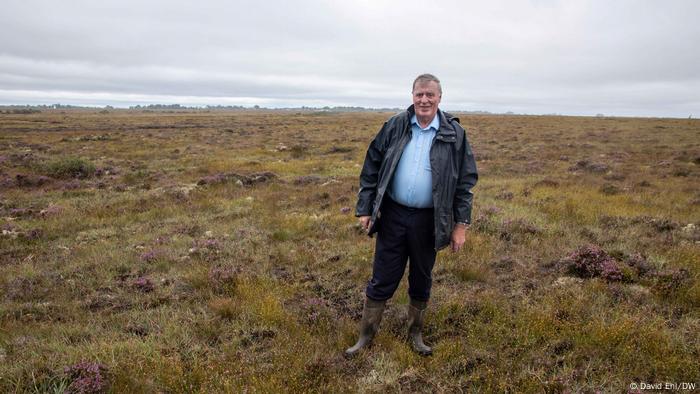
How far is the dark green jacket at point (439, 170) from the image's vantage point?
3.94 meters

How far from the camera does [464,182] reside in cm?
416

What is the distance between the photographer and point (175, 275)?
6684 mm

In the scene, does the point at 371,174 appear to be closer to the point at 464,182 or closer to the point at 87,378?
the point at 464,182

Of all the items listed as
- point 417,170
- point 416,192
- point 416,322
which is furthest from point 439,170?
point 416,322

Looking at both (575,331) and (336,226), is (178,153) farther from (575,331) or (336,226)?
(575,331)

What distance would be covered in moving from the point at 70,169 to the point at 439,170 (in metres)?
17.8

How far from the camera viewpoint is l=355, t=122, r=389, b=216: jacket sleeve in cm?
427

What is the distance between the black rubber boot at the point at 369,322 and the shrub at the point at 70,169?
53.2 ft

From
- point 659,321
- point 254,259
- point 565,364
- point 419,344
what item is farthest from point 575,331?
point 254,259

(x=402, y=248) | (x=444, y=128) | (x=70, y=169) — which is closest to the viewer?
(x=444, y=128)

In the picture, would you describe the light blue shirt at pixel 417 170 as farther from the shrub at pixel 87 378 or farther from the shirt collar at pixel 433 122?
the shrub at pixel 87 378

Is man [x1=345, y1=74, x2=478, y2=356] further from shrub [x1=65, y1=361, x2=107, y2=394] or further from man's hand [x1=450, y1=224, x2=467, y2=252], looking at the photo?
shrub [x1=65, y1=361, x2=107, y2=394]

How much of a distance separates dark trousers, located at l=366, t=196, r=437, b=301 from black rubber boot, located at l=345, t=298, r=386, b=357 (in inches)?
3.8

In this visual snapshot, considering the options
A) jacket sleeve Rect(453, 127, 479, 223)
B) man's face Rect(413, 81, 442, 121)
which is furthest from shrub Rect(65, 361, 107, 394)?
man's face Rect(413, 81, 442, 121)
